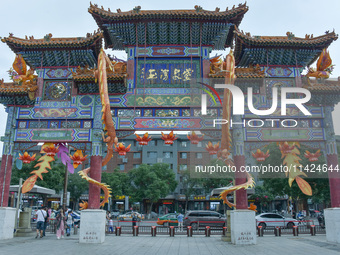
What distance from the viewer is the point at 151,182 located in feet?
134

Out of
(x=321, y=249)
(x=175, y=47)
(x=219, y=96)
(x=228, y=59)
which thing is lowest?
(x=321, y=249)

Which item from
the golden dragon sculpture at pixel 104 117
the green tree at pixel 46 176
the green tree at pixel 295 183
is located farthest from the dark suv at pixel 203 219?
the green tree at pixel 46 176

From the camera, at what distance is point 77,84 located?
49.8ft

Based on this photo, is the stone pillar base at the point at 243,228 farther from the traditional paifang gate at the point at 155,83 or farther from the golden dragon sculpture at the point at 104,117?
the golden dragon sculpture at the point at 104,117

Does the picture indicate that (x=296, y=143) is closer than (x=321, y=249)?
No

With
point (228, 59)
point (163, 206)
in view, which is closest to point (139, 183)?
point (163, 206)

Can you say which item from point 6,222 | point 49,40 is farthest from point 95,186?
point 49,40

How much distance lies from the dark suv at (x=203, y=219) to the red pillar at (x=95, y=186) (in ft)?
41.3

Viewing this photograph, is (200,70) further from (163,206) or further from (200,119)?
(163,206)

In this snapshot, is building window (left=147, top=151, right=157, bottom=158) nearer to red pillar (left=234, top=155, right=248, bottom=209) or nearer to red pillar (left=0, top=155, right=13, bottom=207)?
red pillar (left=0, top=155, right=13, bottom=207)

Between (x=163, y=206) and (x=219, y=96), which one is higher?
(x=219, y=96)

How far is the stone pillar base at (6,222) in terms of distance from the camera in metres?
14.0

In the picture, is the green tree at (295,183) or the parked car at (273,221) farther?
the parked car at (273,221)

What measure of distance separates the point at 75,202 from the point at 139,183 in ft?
49.9
